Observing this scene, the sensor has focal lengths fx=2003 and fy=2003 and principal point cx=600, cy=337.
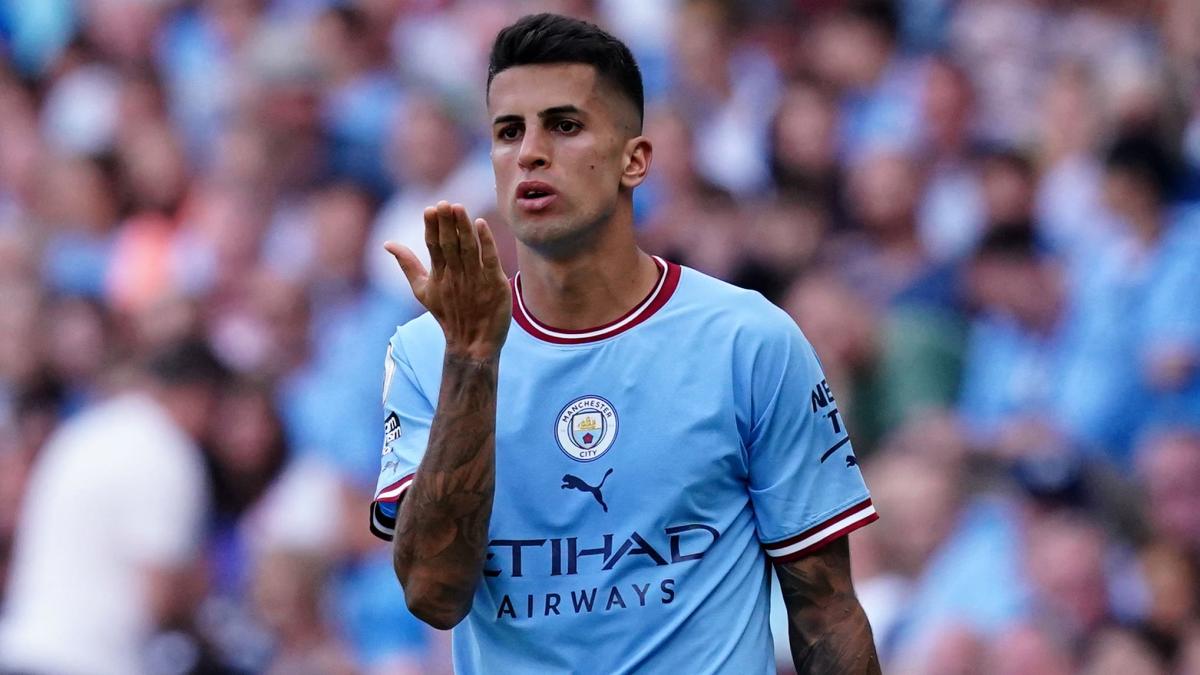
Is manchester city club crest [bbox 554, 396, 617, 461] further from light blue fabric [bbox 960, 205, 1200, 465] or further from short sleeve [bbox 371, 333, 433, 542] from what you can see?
light blue fabric [bbox 960, 205, 1200, 465]

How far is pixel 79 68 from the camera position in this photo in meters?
12.0

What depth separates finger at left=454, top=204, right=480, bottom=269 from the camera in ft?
11.3

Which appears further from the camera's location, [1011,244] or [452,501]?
[1011,244]

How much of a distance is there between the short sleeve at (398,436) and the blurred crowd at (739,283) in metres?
3.35

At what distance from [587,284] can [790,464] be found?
1.71 ft

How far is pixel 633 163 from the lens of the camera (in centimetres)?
392

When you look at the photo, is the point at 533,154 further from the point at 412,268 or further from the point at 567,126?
the point at 412,268

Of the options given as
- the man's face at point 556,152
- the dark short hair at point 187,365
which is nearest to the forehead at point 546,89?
the man's face at point 556,152

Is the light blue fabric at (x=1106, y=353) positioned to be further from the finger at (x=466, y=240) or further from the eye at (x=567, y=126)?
the finger at (x=466, y=240)

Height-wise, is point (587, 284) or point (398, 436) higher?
point (587, 284)

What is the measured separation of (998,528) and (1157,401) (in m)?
0.78

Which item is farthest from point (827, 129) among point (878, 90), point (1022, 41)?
point (1022, 41)

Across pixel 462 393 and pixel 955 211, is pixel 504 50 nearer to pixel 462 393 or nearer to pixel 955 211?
pixel 462 393

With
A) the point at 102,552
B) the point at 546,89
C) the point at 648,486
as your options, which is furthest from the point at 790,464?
the point at 102,552
